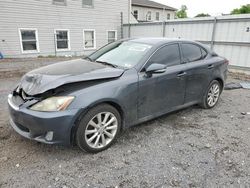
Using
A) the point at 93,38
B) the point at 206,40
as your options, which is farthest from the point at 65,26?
the point at 206,40

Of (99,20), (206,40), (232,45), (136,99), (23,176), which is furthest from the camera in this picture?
(99,20)

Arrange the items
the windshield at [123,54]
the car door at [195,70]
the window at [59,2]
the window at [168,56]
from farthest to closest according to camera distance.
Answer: the window at [59,2] < the car door at [195,70] < the window at [168,56] < the windshield at [123,54]

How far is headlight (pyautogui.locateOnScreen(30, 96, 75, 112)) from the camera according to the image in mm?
2543

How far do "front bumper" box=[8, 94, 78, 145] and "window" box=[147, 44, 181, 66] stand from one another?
5.32 feet

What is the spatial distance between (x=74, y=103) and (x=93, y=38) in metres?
12.6

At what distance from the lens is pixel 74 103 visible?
258 cm

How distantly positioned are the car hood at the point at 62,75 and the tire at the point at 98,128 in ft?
1.46

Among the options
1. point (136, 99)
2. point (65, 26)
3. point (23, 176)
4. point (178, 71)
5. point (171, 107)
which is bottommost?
point (23, 176)

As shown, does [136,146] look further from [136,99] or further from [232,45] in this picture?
[232,45]

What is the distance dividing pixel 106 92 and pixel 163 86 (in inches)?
44.4

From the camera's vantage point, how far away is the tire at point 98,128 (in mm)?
2717

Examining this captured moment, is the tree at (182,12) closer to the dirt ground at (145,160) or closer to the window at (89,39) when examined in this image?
the window at (89,39)

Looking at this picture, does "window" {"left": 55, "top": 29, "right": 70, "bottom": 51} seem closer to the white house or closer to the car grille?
the car grille

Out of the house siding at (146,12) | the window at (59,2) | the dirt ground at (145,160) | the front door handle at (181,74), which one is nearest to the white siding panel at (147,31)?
the window at (59,2)
